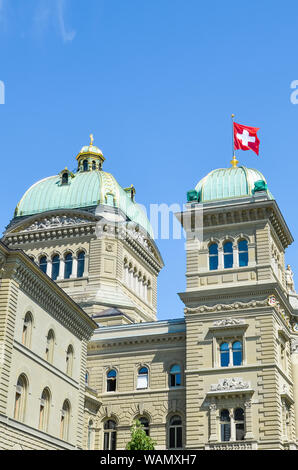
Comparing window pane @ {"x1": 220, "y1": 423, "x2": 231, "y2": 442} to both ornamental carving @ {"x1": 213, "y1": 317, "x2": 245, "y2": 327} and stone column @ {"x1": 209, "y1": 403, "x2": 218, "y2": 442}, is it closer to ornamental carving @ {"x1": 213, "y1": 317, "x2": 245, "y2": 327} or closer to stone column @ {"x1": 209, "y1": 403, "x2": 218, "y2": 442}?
stone column @ {"x1": 209, "y1": 403, "x2": 218, "y2": 442}

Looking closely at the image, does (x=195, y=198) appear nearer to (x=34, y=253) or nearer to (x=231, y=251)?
(x=231, y=251)

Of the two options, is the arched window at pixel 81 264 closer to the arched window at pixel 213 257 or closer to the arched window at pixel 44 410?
the arched window at pixel 213 257

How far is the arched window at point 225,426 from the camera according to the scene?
1992 inches

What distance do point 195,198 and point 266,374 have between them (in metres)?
15.2

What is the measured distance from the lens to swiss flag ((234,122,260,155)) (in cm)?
5994

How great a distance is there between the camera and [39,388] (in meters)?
42.0

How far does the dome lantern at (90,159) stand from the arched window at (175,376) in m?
31.9

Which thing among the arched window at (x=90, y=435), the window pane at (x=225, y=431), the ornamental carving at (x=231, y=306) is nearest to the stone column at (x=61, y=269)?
the arched window at (x=90, y=435)

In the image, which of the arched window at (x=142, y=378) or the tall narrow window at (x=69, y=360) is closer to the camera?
the tall narrow window at (x=69, y=360)

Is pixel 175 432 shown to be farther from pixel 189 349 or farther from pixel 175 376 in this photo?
pixel 189 349

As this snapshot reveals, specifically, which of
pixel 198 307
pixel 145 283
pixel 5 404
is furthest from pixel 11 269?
pixel 145 283

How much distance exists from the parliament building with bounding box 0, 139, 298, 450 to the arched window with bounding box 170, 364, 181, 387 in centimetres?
8

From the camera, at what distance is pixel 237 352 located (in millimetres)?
52656

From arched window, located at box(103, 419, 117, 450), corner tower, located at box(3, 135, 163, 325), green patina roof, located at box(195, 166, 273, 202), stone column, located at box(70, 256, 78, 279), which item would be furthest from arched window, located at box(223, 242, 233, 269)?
stone column, located at box(70, 256, 78, 279)
